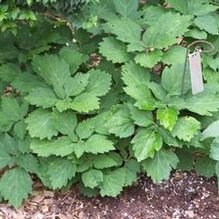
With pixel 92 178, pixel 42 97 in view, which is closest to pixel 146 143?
pixel 92 178

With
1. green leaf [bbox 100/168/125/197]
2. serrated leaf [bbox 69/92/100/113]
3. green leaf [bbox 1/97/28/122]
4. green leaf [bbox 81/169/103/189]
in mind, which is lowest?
green leaf [bbox 100/168/125/197]

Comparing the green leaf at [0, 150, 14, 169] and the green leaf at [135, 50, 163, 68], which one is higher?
the green leaf at [135, 50, 163, 68]

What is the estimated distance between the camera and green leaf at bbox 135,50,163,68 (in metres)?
2.60

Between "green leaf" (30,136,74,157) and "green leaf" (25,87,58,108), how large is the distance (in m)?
0.18

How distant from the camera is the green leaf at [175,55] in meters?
2.66

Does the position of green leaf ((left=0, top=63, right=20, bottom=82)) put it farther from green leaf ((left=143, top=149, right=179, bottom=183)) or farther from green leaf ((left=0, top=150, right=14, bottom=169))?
green leaf ((left=143, top=149, right=179, bottom=183))

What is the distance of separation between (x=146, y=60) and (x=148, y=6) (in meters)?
0.49

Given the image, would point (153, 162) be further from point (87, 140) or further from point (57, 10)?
point (57, 10)

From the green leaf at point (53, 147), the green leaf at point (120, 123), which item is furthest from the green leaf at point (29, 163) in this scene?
the green leaf at point (120, 123)

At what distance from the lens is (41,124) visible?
→ 8.54 ft

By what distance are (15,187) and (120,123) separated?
2.08 feet

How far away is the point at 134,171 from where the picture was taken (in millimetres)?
2729

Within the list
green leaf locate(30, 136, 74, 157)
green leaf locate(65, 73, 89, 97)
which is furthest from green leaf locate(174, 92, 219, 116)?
green leaf locate(30, 136, 74, 157)

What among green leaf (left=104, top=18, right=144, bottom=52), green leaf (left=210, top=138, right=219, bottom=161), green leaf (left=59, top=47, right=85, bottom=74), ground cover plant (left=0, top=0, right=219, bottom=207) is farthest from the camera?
green leaf (left=59, top=47, right=85, bottom=74)
